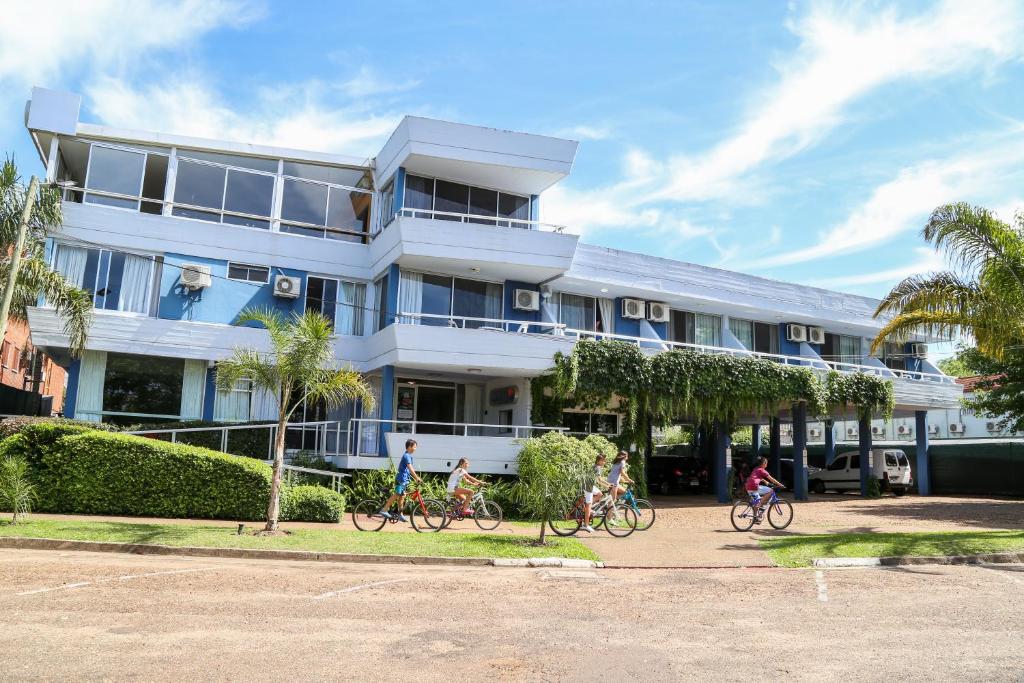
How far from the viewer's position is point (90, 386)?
21.2 meters

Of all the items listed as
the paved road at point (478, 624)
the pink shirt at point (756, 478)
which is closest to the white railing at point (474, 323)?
the pink shirt at point (756, 478)

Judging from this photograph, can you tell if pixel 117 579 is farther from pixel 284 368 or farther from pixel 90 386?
pixel 90 386

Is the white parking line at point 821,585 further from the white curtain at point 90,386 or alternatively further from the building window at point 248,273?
the white curtain at point 90,386

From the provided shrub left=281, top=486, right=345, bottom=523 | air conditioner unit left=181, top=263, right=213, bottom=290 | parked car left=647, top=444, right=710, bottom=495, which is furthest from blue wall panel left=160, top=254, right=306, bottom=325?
parked car left=647, top=444, right=710, bottom=495

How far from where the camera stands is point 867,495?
2908cm

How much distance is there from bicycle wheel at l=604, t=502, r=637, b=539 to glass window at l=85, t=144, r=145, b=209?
15.9 m

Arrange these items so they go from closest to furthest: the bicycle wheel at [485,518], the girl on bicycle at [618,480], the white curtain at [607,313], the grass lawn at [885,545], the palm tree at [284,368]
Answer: the grass lawn at [885,545] < the palm tree at [284,368] < the bicycle wheel at [485,518] < the girl on bicycle at [618,480] < the white curtain at [607,313]

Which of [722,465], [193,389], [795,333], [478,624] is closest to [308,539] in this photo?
[478,624]

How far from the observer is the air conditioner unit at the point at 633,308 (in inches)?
1061

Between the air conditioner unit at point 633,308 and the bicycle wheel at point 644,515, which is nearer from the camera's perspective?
the bicycle wheel at point 644,515

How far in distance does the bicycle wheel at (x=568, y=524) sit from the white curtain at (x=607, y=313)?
405 inches

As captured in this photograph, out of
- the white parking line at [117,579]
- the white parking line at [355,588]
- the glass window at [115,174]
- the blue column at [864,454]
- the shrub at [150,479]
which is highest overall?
the glass window at [115,174]

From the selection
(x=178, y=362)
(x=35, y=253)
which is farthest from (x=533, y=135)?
(x=35, y=253)

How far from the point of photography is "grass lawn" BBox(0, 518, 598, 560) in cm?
1273
